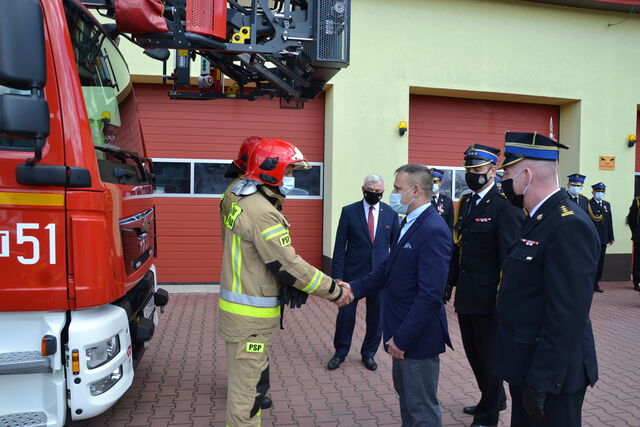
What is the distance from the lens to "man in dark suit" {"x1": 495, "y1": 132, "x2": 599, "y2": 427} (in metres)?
2.33

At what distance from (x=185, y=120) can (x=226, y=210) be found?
5.49 meters

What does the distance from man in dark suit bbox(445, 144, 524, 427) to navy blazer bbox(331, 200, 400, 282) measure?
4.68 ft

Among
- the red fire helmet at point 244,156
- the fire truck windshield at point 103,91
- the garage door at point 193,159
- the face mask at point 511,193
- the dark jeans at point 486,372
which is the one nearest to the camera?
the face mask at point 511,193

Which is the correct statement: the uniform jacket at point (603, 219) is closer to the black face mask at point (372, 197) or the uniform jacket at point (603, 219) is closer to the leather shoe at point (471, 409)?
the black face mask at point (372, 197)

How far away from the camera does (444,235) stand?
3051mm

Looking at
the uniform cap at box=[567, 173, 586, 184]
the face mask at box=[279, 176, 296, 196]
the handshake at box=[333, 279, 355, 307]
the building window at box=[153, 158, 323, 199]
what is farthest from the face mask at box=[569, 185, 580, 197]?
the face mask at box=[279, 176, 296, 196]

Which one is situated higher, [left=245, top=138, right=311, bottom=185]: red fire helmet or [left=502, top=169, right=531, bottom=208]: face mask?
[left=245, top=138, right=311, bottom=185]: red fire helmet

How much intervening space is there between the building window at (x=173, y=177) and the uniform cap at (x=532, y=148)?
7.31m

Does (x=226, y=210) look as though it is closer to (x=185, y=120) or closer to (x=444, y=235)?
(x=444, y=235)

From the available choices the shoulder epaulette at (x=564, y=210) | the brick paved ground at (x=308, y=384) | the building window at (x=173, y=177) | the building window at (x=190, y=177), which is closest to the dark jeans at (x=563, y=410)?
the shoulder epaulette at (x=564, y=210)

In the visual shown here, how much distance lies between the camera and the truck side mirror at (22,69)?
8.00ft

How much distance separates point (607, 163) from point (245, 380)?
10.0 metres

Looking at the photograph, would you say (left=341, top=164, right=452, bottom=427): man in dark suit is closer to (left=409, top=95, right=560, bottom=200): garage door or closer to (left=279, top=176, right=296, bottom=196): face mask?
(left=279, top=176, right=296, bottom=196): face mask

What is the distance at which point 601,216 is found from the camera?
9.84m
